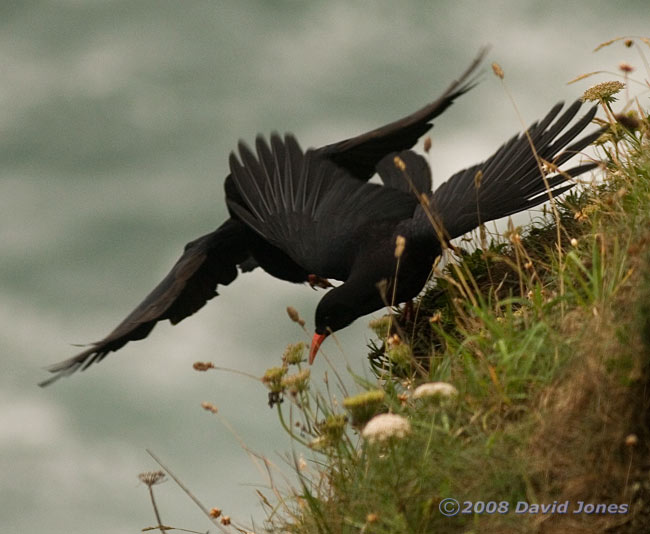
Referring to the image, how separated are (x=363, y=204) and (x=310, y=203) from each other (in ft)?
1.20

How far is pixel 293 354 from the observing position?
4.17 m

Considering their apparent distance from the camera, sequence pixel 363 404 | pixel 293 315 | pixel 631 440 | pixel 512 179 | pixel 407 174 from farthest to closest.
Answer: pixel 407 174 < pixel 512 179 < pixel 293 315 < pixel 363 404 < pixel 631 440

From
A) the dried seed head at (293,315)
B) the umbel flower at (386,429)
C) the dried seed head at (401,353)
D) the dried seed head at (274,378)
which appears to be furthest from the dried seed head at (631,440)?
the dried seed head at (293,315)

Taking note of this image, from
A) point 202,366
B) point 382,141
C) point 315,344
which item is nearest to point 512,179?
point 382,141

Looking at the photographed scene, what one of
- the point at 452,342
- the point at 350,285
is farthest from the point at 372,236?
the point at 452,342

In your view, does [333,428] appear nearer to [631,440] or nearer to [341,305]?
[631,440]

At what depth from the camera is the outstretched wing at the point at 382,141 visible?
17.0 feet

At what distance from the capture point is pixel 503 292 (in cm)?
552

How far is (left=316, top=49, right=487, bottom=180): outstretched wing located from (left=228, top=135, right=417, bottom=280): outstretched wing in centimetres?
12

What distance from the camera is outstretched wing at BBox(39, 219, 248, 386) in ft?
19.4

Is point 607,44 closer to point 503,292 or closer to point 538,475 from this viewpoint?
point 503,292

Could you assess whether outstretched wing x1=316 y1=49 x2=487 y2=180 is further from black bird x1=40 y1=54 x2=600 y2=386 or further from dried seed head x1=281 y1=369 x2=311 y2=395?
dried seed head x1=281 y1=369 x2=311 y2=395

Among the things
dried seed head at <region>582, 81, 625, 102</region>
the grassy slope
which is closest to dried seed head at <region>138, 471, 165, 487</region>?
the grassy slope

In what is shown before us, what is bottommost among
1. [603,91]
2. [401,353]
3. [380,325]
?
[401,353]
